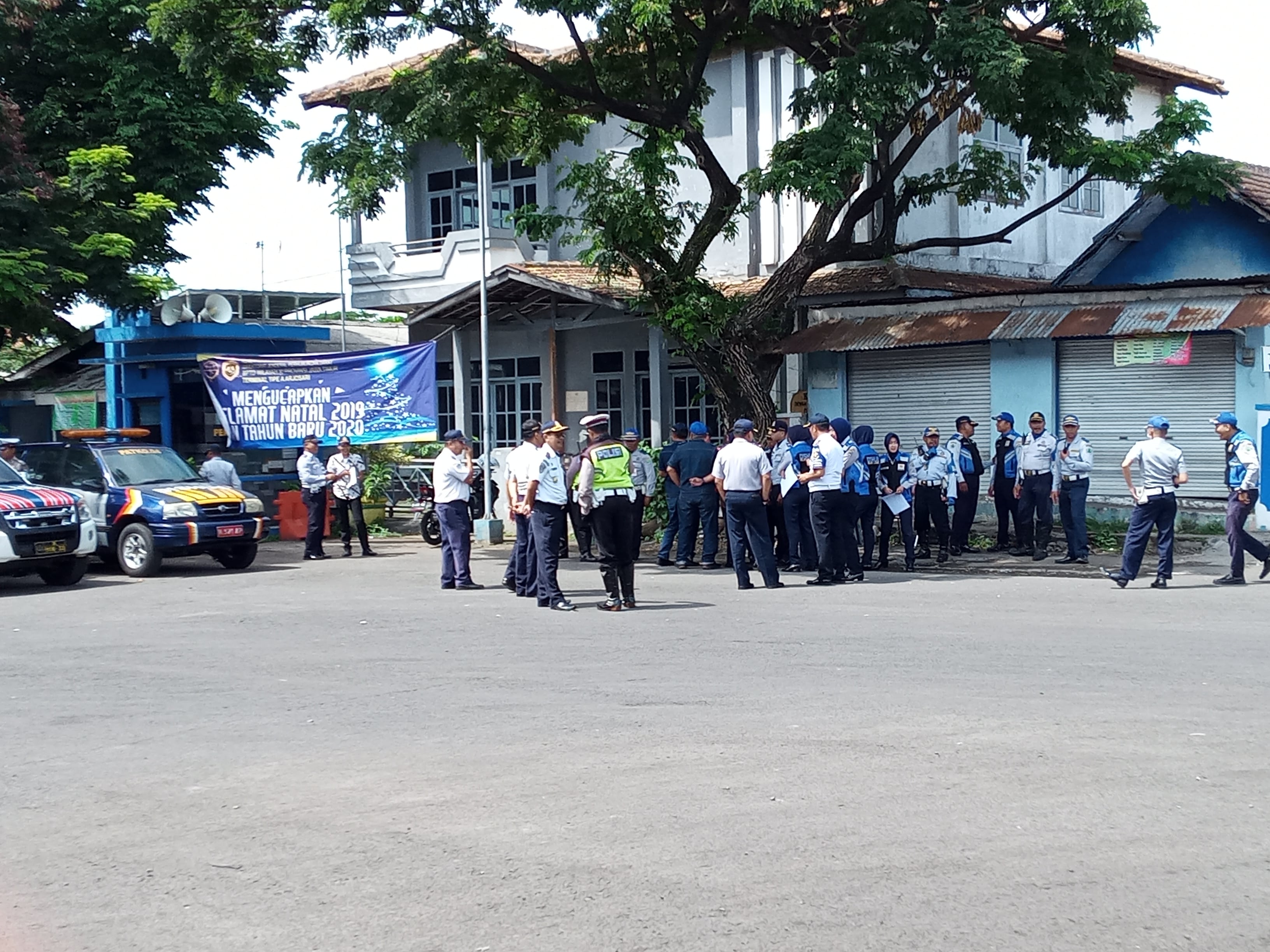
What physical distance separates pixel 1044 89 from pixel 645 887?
601 inches

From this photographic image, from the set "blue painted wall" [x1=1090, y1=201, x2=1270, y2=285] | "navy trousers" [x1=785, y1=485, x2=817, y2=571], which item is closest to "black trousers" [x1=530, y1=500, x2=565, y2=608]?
"navy trousers" [x1=785, y1=485, x2=817, y2=571]

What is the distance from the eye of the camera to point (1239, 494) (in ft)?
47.8

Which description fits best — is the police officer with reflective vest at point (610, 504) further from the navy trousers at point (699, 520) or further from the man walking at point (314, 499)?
the man walking at point (314, 499)

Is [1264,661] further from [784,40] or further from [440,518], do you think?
[784,40]

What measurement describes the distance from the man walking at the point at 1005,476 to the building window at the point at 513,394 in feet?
37.2

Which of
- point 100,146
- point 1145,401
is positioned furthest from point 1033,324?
point 100,146

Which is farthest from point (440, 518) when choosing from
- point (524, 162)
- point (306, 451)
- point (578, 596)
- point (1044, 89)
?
point (1044, 89)

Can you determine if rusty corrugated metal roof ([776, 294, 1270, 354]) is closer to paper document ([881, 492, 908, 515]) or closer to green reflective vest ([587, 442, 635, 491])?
paper document ([881, 492, 908, 515])

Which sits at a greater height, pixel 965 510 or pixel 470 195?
pixel 470 195

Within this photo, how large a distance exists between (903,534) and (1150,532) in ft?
11.9

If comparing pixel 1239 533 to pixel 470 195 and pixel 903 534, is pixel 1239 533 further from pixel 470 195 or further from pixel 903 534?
pixel 470 195

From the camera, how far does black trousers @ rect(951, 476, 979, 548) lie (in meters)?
18.7

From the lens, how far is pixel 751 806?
629cm

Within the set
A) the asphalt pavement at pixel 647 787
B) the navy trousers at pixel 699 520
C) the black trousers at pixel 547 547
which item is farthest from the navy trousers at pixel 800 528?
the asphalt pavement at pixel 647 787
